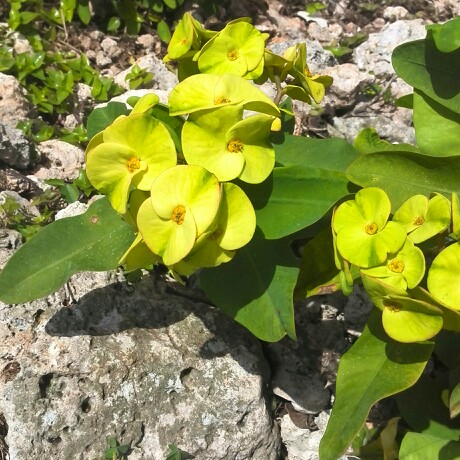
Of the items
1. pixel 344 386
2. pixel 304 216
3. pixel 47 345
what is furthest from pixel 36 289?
pixel 344 386

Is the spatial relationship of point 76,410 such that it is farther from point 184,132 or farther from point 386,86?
point 386,86

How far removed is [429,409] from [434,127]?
739 millimetres

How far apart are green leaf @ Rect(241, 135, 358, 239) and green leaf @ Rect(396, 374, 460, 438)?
64 centimetres

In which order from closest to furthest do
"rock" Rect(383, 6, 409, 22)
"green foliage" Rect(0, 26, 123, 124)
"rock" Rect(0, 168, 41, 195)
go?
"rock" Rect(0, 168, 41, 195) → "green foliage" Rect(0, 26, 123, 124) → "rock" Rect(383, 6, 409, 22)

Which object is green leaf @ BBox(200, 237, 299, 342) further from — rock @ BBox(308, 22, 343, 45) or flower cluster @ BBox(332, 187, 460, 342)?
rock @ BBox(308, 22, 343, 45)

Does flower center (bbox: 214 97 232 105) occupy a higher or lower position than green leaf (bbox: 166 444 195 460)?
higher

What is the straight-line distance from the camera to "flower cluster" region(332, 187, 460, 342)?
1399 millimetres

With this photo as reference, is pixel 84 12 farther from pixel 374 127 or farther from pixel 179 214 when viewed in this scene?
pixel 179 214

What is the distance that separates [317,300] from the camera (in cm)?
208

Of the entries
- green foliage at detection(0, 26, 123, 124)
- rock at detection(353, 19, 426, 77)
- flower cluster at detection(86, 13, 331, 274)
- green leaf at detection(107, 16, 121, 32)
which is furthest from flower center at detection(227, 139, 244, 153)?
green leaf at detection(107, 16, 121, 32)

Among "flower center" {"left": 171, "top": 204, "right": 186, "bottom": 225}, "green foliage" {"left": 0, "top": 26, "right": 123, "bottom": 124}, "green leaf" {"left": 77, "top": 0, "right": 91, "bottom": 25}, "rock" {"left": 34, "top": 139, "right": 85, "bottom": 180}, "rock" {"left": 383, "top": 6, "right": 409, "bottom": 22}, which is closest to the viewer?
"flower center" {"left": 171, "top": 204, "right": 186, "bottom": 225}

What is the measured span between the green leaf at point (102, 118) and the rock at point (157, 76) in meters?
0.85

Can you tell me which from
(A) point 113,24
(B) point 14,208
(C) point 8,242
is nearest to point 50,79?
(A) point 113,24

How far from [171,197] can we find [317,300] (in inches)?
34.8
